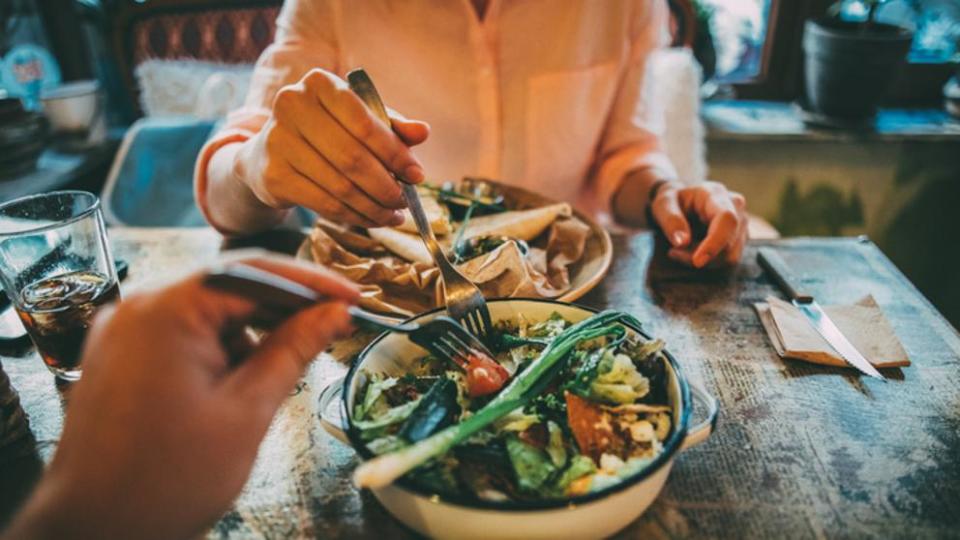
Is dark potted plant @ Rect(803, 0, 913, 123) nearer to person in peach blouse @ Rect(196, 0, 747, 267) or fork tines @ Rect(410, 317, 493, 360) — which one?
person in peach blouse @ Rect(196, 0, 747, 267)

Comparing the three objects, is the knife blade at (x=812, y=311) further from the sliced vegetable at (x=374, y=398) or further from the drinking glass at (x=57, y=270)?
the drinking glass at (x=57, y=270)

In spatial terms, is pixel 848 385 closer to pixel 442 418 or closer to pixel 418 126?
pixel 442 418

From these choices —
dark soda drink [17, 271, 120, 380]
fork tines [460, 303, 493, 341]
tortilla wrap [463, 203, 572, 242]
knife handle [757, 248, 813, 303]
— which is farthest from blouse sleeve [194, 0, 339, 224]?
knife handle [757, 248, 813, 303]

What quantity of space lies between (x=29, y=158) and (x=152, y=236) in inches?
69.8

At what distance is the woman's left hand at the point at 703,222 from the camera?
1.38 metres

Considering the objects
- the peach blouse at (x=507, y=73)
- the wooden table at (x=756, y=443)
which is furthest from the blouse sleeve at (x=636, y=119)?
the wooden table at (x=756, y=443)

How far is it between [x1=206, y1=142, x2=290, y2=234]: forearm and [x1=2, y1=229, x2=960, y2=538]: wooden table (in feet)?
1.59

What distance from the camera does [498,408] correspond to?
80 centimetres

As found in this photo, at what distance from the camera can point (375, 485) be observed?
Result: 67 centimetres

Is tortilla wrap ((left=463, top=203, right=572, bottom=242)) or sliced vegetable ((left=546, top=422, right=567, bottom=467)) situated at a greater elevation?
tortilla wrap ((left=463, top=203, right=572, bottom=242))

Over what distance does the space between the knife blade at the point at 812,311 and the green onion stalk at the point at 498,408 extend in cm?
44

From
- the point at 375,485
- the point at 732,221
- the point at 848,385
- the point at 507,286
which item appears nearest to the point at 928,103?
the point at 732,221

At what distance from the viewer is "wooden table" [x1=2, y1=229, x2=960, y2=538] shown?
2.66 ft

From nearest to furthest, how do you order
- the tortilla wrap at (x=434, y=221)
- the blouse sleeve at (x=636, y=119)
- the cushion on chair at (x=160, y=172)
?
the tortilla wrap at (x=434, y=221) < the blouse sleeve at (x=636, y=119) < the cushion on chair at (x=160, y=172)
